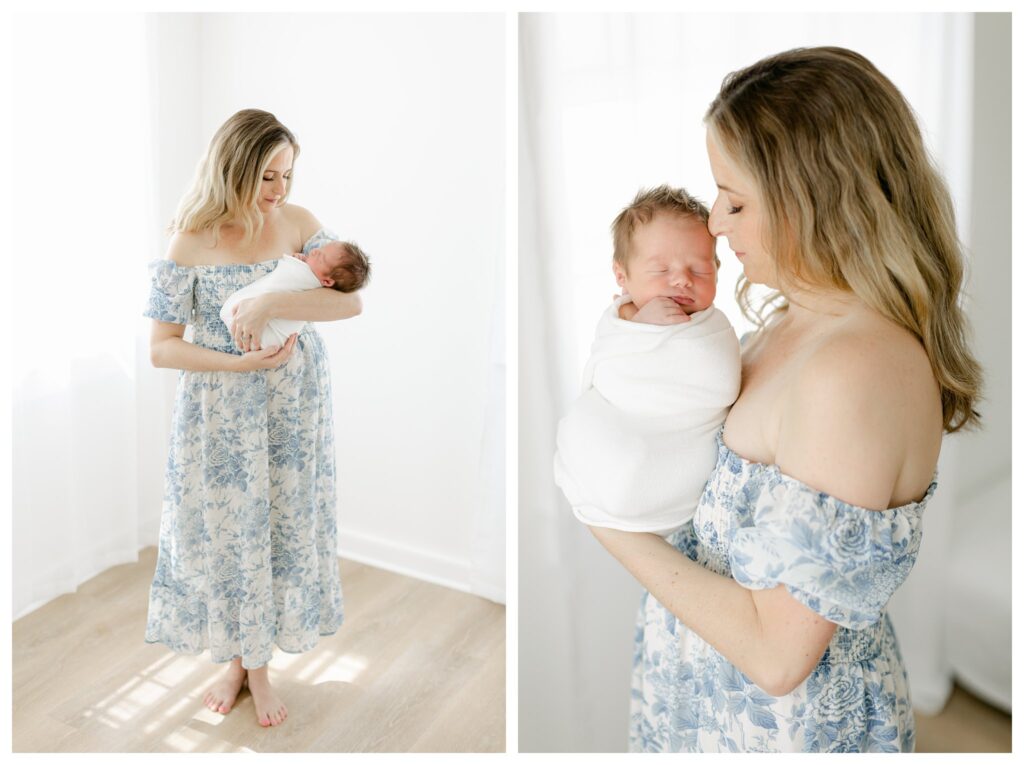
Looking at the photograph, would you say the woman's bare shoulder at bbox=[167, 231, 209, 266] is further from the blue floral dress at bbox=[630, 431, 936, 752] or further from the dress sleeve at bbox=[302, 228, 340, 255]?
the blue floral dress at bbox=[630, 431, 936, 752]

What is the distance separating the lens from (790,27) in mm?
1498

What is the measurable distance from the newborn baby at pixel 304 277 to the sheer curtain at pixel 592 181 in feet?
1.14

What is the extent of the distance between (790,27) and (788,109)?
2.64 feet

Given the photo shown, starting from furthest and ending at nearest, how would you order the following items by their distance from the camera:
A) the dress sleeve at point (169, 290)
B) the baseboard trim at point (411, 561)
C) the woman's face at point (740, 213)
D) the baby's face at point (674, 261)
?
the baseboard trim at point (411, 561) → the dress sleeve at point (169, 290) → the baby's face at point (674, 261) → the woman's face at point (740, 213)

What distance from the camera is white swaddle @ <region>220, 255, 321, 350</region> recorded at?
1.43 metres

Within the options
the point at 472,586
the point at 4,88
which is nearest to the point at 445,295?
the point at 472,586

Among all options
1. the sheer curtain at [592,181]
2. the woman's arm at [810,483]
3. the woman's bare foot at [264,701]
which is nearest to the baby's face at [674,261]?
the woman's arm at [810,483]

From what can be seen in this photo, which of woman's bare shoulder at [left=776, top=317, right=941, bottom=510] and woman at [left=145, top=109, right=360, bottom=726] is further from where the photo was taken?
woman at [left=145, top=109, right=360, bottom=726]

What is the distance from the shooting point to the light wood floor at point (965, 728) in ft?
6.06

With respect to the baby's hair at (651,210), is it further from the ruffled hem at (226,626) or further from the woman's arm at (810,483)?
the ruffled hem at (226,626)

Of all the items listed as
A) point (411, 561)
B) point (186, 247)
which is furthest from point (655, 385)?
point (411, 561)

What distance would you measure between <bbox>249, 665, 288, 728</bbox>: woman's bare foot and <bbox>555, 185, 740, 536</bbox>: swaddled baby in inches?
44.1

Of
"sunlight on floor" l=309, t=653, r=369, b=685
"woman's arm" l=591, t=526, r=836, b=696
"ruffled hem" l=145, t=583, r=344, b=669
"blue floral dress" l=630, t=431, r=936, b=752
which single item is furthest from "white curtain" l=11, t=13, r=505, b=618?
"woman's arm" l=591, t=526, r=836, b=696

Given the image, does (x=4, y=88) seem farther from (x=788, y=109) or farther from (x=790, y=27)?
(x=790, y=27)
